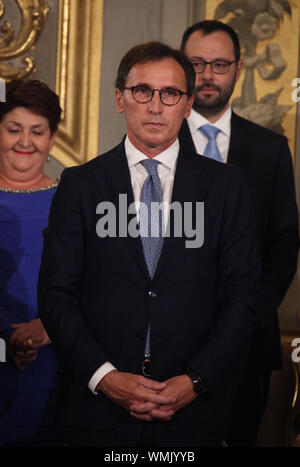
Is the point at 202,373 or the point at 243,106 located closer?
the point at 202,373

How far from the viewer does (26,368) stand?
271 centimetres

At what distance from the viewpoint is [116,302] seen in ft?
6.98

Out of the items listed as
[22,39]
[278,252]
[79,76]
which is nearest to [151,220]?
[278,252]

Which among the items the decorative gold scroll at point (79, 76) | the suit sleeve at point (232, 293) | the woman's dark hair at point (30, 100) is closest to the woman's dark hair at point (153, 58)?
the suit sleeve at point (232, 293)

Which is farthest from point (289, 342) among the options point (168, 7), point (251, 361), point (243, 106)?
point (168, 7)

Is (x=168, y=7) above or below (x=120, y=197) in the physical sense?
above

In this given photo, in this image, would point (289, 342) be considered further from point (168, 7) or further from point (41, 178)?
point (168, 7)

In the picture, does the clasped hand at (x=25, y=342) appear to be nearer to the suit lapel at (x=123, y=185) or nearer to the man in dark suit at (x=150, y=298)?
the man in dark suit at (x=150, y=298)

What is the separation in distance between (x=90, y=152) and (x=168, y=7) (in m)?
0.74

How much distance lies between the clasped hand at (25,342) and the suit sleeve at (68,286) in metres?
0.53

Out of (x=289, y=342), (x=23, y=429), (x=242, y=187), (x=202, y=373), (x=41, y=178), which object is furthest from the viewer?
(x=289, y=342)

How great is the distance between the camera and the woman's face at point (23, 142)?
9.14 ft

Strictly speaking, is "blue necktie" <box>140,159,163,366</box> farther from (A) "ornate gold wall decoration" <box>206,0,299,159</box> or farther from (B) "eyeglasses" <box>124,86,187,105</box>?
(A) "ornate gold wall decoration" <box>206,0,299,159</box>

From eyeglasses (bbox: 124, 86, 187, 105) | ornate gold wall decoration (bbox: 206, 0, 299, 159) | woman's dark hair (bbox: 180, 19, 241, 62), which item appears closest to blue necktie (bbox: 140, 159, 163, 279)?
eyeglasses (bbox: 124, 86, 187, 105)
